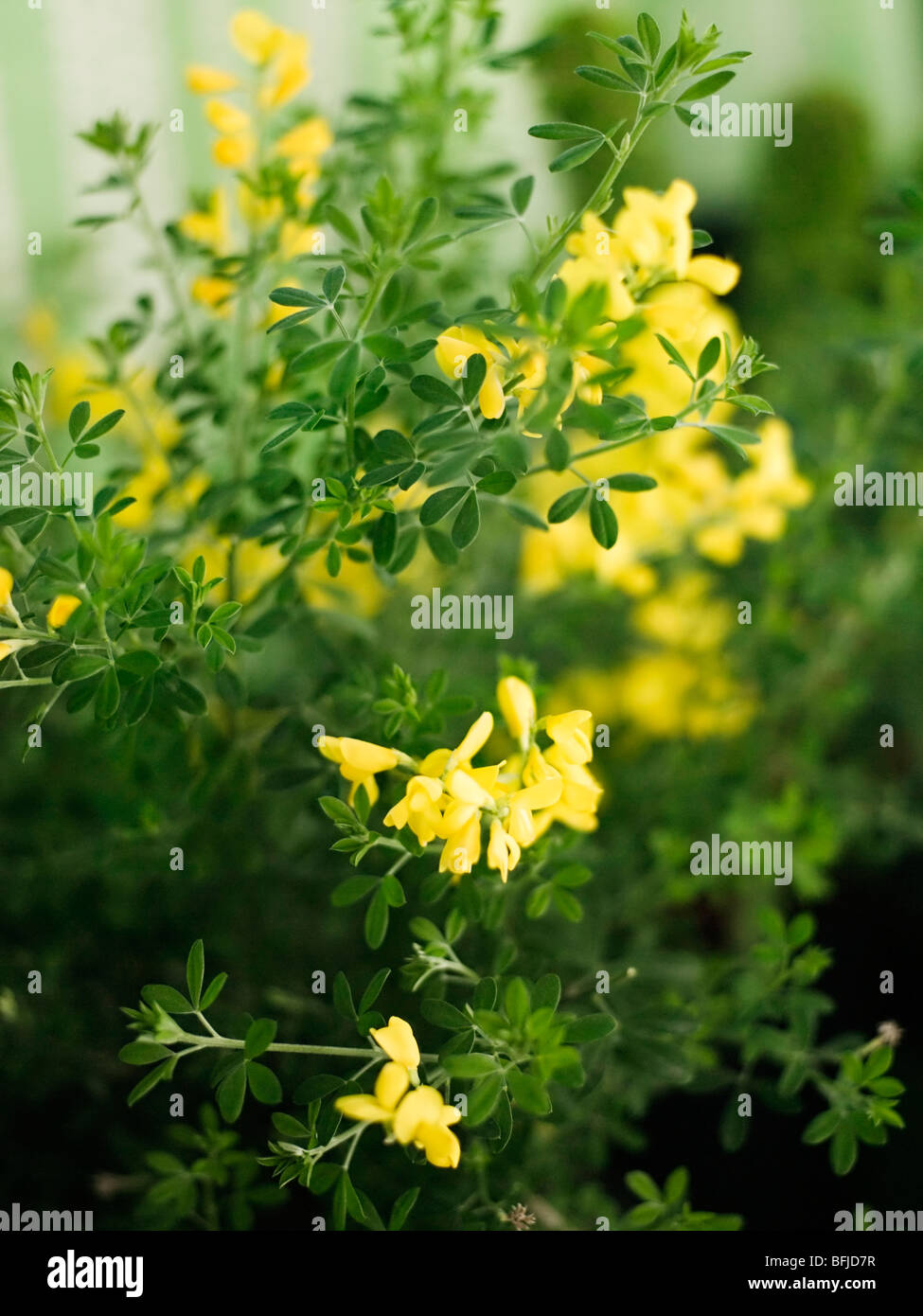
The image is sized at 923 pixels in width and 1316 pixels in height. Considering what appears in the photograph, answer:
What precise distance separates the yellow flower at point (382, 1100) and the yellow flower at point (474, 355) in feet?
1.04

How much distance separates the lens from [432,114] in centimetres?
82

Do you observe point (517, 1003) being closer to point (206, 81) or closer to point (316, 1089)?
point (316, 1089)

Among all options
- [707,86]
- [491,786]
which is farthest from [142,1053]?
[707,86]

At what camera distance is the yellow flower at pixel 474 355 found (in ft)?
1.66

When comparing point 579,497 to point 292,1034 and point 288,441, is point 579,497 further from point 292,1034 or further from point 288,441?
point 292,1034

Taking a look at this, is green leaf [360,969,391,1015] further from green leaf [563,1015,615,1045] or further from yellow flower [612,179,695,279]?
yellow flower [612,179,695,279]

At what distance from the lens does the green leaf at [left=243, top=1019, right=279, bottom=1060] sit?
521 mm

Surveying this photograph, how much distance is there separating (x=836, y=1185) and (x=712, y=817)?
0.32 metres

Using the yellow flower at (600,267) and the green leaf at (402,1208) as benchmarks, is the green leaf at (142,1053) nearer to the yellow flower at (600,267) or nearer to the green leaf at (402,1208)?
the green leaf at (402,1208)

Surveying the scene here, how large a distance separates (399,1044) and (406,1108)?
3cm

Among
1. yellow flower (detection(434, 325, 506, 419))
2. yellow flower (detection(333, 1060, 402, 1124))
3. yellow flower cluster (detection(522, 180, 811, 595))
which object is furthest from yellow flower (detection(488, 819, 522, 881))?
yellow flower cluster (detection(522, 180, 811, 595))

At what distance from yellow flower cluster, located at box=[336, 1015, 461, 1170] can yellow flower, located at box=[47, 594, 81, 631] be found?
0.29m

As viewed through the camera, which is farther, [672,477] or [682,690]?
[682,690]
